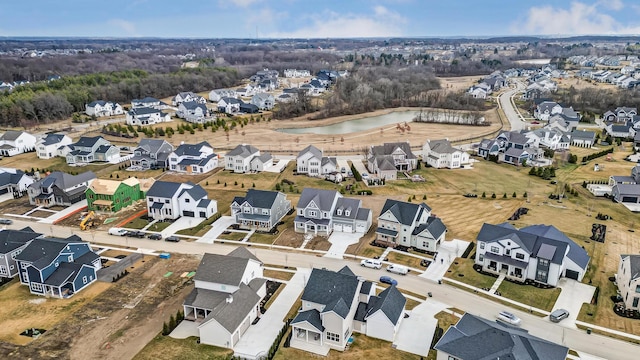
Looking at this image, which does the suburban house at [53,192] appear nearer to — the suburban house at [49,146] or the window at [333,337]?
the suburban house at [49,146]

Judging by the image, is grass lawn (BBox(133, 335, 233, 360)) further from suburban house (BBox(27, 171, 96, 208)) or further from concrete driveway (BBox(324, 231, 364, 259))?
suburban house (BBox(27, 171, 96, 208))

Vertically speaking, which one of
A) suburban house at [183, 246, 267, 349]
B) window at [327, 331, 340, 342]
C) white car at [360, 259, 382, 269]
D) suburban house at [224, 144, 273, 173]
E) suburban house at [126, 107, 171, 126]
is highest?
suburban house at [126, 107, 171, 126]

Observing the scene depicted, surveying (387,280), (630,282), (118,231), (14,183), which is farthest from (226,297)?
(14,183)

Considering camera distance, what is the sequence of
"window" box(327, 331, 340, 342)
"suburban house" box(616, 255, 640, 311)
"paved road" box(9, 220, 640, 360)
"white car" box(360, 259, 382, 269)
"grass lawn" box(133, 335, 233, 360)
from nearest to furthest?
"grass lawn" box(133, 335, 233, 360)
"paved road" box(9, 220, 640, 360)
"window" box(327, 331, 340, 342)
"suburban house" box(616, 255, 640, 311)
"white car" box(360, 259, 382, 269)

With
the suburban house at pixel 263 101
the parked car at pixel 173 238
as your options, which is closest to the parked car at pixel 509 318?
the parked car at pixel 173 238

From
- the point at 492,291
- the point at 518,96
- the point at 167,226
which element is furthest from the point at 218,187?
the point at 518,96

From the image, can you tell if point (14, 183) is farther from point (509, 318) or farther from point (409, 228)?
point (509, 318)

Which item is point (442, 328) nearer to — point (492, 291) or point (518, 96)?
point (492, 291)

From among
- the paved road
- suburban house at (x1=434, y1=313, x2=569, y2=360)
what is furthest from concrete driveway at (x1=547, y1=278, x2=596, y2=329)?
suburban house at (x1=434, y1=313, x2=569, y2=360)
